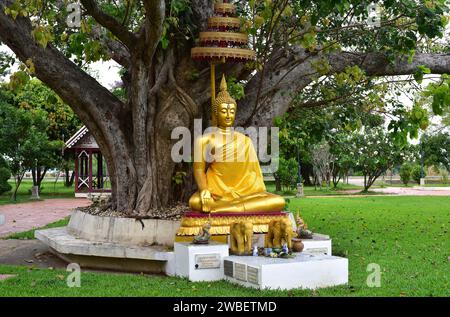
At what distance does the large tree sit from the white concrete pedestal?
2067 millimetres

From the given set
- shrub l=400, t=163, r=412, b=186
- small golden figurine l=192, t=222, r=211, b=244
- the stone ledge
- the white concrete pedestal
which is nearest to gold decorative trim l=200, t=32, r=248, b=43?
the stone ledge

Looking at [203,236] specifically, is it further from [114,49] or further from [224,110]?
[114,49]

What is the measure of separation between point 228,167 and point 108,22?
2695 millimetres

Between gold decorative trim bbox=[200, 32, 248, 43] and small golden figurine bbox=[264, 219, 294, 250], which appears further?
gold decorative trim bbox=[200, 32, 248, 43]

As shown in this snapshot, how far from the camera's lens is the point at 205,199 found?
8.02 metres

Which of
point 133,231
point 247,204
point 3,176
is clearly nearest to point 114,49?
point 133,231

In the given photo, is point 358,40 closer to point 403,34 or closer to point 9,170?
point 403,34

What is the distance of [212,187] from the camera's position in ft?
27.8

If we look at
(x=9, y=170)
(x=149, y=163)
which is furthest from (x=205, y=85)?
(x=9, y=170)

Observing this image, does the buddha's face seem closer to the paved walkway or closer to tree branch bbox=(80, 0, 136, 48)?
tree branch bbox=(80, 0, 136, 48)

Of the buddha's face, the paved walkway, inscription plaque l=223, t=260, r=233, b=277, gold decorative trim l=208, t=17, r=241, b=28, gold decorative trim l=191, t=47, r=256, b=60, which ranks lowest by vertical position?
the paved walkway

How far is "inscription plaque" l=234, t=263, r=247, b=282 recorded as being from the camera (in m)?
6.67

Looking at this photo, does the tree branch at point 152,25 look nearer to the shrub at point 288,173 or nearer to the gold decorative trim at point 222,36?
A: the gold decorative trim at point 222,36

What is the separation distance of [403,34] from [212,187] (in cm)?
427
